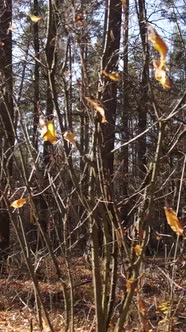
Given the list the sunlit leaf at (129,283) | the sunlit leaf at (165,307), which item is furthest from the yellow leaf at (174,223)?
the sunlit leaf at (165,307)

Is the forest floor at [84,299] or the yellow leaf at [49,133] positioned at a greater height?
the yellow leaf at [49,133]

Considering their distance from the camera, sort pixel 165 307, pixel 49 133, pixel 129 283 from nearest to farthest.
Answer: pixel 49 133 → pixel 129 283 → pixel 165 307

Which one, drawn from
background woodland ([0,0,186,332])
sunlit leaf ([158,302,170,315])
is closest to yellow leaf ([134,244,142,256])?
background woodland ([0,0,186,332])

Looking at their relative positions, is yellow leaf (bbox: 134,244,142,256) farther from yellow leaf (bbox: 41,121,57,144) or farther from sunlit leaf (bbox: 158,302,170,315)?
sunlit leaf (bbox: 158,302,170,315)

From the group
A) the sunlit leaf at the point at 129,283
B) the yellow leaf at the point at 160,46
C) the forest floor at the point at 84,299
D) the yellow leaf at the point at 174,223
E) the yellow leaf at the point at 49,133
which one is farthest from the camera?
the forest floor at the point at 84,299

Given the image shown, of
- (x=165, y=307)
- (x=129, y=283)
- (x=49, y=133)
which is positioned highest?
(x=49, y=133)

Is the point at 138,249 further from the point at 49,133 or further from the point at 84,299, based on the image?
the point at 84,299

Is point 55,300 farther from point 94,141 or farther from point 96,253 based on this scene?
point 94,141

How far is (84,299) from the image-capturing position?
6.00 meters

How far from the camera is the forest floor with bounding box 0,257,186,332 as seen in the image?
436 cm

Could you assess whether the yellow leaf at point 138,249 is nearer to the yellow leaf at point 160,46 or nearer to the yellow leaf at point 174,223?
the yellow leaf at point 174,223

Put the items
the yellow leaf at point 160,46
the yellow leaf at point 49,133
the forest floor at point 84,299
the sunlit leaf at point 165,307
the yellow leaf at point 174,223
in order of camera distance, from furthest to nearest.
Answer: the sunlit leaf at point 165,307, the forest floor at point 84,299, the yellow leaf at point 49,133, the yellow leaf at point 174,223, the yellow leaf at point 160,46

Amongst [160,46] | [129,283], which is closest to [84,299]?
[129,283]

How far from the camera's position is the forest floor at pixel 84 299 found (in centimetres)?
436
